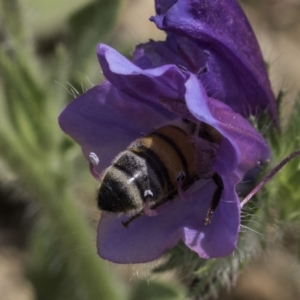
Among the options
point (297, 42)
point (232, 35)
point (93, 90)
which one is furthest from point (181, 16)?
point (297, 42)

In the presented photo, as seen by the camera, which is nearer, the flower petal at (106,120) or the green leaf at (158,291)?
the flower petal at (106,120)

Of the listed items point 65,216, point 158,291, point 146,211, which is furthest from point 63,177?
point 146,211

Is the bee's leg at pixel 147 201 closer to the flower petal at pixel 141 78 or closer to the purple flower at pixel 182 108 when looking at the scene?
the purple flower at pixel 182 108

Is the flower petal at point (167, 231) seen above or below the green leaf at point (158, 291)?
above

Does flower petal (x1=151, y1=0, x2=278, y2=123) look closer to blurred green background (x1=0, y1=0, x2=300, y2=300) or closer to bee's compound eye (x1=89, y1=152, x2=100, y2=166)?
blurred green background (x1=0, y1=0, x2=300, y2=300)

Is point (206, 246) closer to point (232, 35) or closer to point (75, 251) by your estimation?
point (232, 35)

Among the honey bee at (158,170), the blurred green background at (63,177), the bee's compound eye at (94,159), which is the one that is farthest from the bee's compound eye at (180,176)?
the blurred green background at (63,177)

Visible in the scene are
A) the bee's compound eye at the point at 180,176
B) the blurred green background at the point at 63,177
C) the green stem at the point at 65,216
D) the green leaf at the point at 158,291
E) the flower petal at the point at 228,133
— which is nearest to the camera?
the flower petal at the point at 228,133
